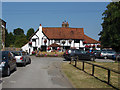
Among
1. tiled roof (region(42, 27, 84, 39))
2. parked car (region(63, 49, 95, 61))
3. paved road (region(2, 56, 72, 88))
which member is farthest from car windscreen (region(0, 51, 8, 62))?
tiled roof (region(42, 27, 84, 39))

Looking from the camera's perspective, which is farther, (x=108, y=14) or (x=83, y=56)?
(x=108, y=14)

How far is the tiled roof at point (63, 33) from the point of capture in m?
54.2

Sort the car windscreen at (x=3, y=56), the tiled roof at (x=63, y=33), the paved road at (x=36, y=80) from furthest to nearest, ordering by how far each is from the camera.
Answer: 1. the tiled roof at (x=63, y=33)
2. the car windscreen at (x=3, y=56)
3. the paved road at (x=36, y=80)

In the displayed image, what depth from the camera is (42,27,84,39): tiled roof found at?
54250 mm

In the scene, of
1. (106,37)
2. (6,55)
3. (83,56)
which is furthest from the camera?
(106,37)

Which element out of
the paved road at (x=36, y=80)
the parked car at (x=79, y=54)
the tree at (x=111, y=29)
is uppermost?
the tree at (x=111, y=29)

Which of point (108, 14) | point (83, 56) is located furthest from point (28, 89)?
point (108, 14)

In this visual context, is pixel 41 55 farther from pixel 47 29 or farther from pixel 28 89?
pixel 28 89

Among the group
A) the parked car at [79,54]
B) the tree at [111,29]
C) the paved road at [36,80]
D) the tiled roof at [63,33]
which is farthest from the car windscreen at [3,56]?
the tiled roof at [63,33]

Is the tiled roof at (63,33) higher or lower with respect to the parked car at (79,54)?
higher

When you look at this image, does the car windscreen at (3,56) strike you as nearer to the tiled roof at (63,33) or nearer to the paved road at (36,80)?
the paved road at (36,80)

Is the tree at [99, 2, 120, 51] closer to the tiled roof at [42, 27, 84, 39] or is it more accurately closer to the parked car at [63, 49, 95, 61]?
the tiled roof at [42, 27, 84, 39]

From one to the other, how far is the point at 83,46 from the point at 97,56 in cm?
2243

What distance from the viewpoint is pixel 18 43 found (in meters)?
84.6
